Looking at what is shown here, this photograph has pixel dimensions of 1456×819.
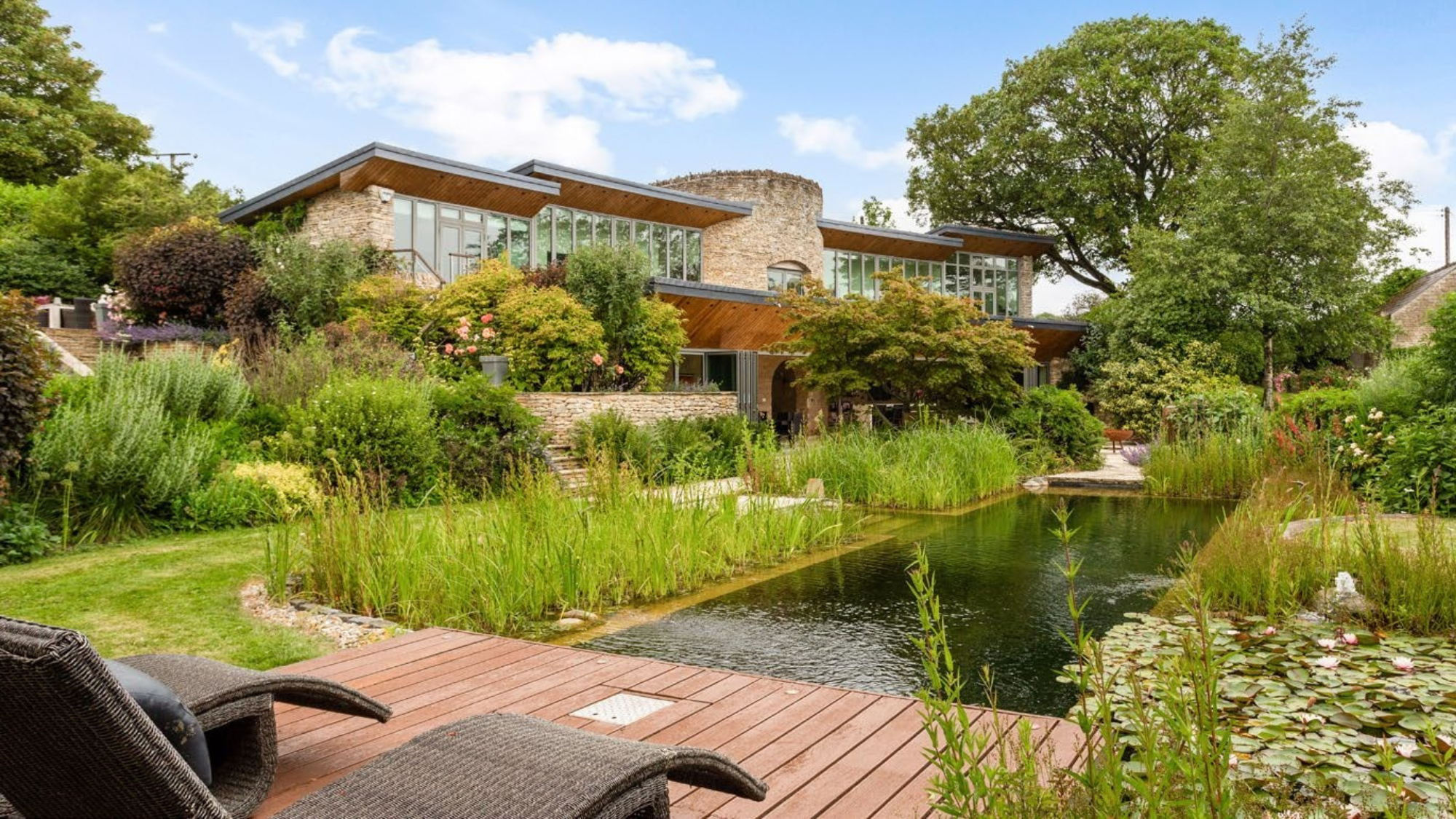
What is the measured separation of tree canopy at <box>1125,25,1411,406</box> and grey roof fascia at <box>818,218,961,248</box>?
591 cm

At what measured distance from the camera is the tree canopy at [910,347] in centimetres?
1433

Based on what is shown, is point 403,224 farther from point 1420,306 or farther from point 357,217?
point 1420,306

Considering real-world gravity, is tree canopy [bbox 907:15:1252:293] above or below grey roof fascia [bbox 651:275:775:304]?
above

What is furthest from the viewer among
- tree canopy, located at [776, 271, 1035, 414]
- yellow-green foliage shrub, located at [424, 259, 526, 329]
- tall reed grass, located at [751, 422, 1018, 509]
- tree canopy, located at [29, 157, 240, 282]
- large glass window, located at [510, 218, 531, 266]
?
tree canopy, located at [29, 157, 240, 282]

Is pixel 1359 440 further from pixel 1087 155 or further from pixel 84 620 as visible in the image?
pixel 1087 155

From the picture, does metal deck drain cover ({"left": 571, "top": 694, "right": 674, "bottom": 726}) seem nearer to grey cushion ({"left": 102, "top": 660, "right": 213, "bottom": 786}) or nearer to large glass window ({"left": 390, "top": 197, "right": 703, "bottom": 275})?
grey cushion ({"left": 102, "top": 660, "right": 213, "bottom": 786})

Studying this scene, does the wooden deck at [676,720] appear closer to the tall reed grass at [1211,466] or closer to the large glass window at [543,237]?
the tall reed grass at [1211,466]

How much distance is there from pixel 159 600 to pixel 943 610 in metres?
4.90

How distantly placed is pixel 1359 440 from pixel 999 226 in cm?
2337

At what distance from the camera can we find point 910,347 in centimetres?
1431

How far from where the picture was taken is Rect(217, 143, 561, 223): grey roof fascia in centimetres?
1692

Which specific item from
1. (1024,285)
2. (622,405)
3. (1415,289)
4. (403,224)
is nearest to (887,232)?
(1024,285)

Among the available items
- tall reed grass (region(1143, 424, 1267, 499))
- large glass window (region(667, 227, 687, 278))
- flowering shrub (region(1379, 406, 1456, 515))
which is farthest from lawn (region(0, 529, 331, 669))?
large glass window (region(667, 227, 687, 278))

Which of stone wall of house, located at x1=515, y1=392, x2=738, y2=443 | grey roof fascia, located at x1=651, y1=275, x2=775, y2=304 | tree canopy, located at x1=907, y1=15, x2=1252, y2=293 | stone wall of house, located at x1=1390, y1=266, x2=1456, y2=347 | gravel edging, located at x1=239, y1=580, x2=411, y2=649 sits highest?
tree canopy, located at x1=907, y1=15, x2=1252, y2=293
